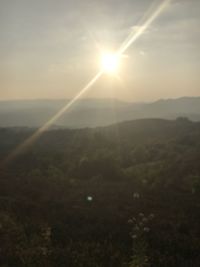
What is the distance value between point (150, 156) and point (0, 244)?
65.2 metres

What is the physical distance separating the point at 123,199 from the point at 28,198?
433 cm

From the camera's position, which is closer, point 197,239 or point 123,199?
point 197,239

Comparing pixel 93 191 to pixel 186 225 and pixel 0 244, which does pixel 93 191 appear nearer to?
pixel 186 225

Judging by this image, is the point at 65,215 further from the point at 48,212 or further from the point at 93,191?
the point at 93,191

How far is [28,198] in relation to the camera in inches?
774

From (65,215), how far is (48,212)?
859 millimetres

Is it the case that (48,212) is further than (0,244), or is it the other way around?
(48,212)

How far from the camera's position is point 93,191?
21.9 meters

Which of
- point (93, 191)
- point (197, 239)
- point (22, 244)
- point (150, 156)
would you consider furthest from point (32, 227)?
point (150, 156)

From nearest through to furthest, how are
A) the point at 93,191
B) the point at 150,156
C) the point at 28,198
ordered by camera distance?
the point at 28,198 → the point at 93,191 → the point at 150,156

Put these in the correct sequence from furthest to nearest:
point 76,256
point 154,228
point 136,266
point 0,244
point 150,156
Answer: point 150,156, point 154,228, point 0,244, point 76,256, point 136,266

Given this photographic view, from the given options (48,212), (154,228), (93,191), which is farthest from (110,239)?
(93,191)

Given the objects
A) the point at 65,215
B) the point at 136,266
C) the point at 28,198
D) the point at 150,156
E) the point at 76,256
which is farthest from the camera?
the point at 150,156

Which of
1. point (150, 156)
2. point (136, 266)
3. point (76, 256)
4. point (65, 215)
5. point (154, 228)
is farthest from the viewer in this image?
point (150, 156)
